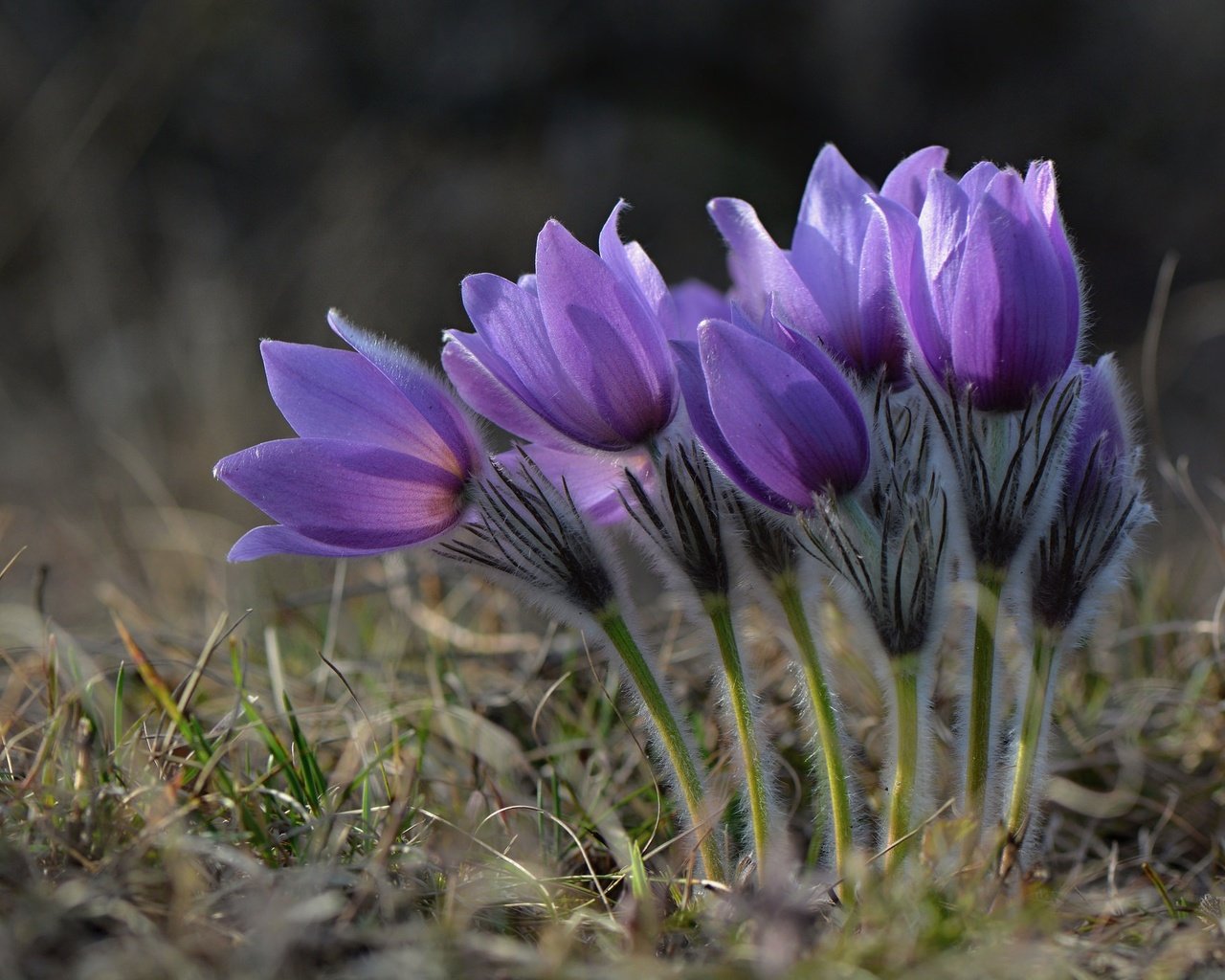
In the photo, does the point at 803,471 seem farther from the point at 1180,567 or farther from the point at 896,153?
the point at 896,153

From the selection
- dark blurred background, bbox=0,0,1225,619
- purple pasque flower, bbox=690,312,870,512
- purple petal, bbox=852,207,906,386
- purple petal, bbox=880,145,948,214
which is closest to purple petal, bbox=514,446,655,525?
purple pasque flower, bbox=690,312,870,512

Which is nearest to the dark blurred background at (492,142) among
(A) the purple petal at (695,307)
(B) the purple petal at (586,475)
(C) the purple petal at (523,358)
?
(A) the purple petal at (695,307)

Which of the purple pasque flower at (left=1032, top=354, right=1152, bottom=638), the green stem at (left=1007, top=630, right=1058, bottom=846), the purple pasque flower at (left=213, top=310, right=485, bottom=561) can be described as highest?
the purple pasque flower at (left=213, top=310, right=485, bottom=561)

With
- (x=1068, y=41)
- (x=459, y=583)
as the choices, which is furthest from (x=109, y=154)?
(x=1068, y=41)

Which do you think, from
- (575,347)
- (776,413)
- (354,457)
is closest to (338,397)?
(354,457)

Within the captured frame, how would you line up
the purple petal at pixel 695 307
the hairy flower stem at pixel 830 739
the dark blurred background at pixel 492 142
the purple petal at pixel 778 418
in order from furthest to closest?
the dark blurred background at pixel 492 142, the purple petal at pixel 695 307, the hairy flower stem at pixel 830 739, the purple petal at pixel 778 418

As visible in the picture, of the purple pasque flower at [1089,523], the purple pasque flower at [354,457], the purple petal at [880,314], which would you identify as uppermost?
the purple petal at [880,314]

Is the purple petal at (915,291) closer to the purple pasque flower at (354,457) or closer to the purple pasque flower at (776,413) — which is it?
the purple pasque flower at (776,413)

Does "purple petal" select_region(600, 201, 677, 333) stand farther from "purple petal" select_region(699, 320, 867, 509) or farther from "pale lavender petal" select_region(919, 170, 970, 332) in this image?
"pale lavender petal" select_region(919, 170, 970, 332)
